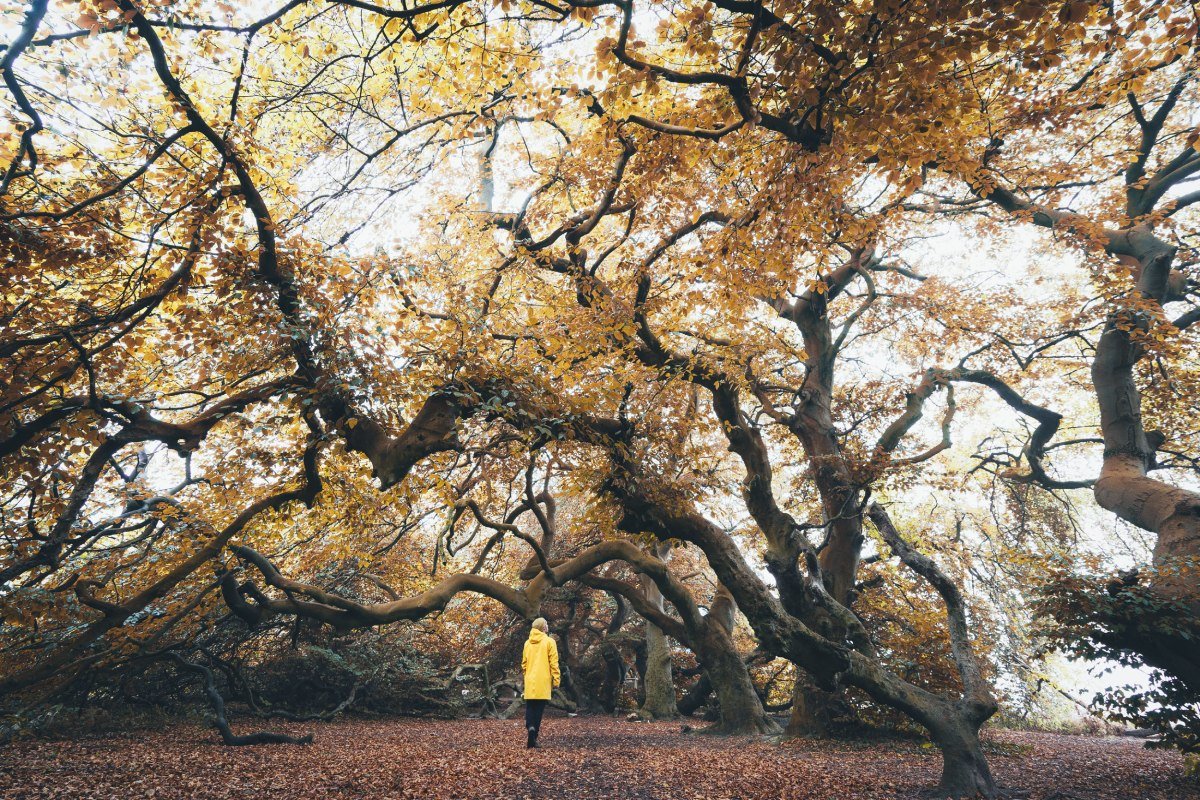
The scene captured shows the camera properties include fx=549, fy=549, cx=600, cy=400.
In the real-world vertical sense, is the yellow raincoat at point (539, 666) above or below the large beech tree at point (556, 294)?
below

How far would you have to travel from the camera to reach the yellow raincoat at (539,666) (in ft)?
24.8

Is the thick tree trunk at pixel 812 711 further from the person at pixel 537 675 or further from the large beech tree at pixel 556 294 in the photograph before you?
the person at pixel 537 675

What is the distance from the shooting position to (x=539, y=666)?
7.62 meters

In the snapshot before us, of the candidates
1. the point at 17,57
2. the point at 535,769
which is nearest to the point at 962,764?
the point at 535,769

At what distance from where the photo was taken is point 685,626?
407 inches

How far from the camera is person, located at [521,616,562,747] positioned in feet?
24.6

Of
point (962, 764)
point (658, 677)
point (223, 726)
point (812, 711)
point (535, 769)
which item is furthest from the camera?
point (658, 677)

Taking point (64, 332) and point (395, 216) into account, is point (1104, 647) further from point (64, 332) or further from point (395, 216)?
point (395, 216)

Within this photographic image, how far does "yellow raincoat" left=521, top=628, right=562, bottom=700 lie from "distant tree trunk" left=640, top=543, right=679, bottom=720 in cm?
502

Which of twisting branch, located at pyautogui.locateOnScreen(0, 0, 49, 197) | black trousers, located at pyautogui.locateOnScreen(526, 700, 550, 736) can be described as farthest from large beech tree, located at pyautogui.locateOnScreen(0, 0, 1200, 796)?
black trousers, located at pyautogui.locateOnScreen(526, 700, 550, 736)

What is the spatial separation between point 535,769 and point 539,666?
1.48 meters

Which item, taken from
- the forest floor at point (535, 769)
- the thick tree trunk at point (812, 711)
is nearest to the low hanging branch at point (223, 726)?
the forest floor at point (535, 769)

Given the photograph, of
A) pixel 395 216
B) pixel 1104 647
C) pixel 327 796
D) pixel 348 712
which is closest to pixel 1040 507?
pixel 1104 647

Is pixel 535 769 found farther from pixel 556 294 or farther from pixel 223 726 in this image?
pixel 556 294
